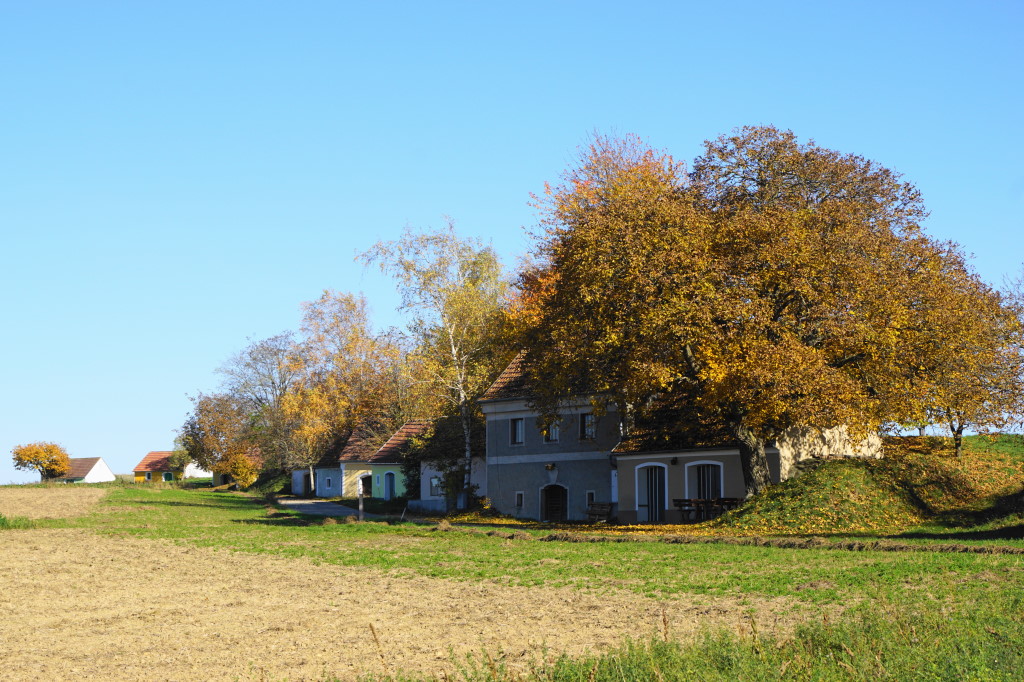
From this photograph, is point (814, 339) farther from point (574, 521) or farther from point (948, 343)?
point (574, 521)

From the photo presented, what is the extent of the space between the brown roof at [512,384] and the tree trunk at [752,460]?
1230 cm

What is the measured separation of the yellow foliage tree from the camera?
4609 inches

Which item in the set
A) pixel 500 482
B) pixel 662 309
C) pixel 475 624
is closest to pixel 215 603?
pixel 475 624

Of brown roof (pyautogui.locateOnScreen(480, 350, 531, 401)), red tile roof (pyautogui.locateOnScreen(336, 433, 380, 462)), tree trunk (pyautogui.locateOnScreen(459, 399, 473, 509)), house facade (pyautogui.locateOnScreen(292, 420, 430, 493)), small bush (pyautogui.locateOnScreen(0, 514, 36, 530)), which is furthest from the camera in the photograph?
red tile roof (pyautogui.locateOnScreen(336, 433, 380, 462))

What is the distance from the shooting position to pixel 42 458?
118 metres

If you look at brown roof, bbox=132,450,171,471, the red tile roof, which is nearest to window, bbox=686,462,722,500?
the red tile roof

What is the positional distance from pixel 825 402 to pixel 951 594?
1492 centimetres

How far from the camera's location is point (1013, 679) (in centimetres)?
844

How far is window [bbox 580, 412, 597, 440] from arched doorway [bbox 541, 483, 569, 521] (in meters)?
2.65

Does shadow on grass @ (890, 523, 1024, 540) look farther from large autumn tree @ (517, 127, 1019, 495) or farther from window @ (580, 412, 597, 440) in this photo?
window @ (580, 412, 597, 440)

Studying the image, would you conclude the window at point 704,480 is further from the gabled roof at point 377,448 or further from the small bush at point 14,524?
the small bush at point 14,524

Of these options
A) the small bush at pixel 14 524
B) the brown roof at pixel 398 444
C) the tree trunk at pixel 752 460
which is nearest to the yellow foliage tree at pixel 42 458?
the brown roof at pixel 398 444

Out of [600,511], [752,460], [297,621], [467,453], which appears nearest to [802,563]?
[297,621]

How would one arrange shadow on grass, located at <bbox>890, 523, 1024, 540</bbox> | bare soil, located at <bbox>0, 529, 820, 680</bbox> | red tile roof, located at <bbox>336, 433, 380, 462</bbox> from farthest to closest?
red tile roof, located at <bbox>336, 433, 380, 462</bbox> → shadow on grass, located at <bbox>890, 523, 1024, 540</bbox> → bare soil, located at <bbox>0, 529, 820, 680</bbox>
